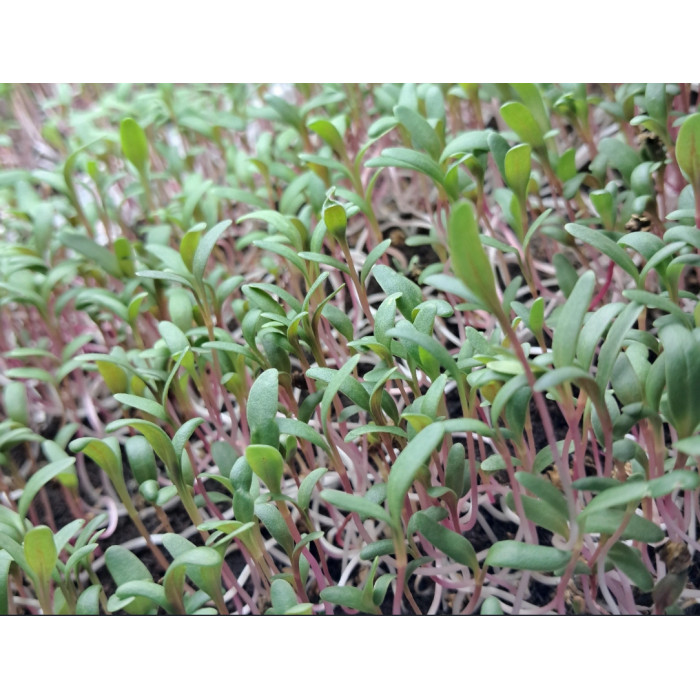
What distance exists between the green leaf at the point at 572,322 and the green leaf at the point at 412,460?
0.13 m

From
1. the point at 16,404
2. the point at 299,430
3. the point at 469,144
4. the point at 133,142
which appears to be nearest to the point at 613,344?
the point at 299,430

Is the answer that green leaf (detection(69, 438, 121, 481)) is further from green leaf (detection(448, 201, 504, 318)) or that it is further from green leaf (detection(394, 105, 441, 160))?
green leaf (detection(394, 105, 441, 160))

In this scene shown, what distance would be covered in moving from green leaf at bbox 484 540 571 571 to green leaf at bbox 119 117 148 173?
1.04m

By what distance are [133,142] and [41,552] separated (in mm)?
844

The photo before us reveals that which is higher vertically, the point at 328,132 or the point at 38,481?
the point at 328,132

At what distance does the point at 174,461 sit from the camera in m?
0.84

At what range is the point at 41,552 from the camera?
0.76m

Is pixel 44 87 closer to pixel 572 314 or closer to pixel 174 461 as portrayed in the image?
pixel 174 461

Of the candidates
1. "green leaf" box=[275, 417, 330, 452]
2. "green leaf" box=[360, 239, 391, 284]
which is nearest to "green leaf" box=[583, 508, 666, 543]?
"green leaf" box=[275, 417, 330, 452]

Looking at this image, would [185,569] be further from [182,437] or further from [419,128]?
[419,128]

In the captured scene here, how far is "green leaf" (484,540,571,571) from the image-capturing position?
67 centimetres

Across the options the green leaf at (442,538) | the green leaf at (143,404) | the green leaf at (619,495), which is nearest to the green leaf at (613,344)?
the green leaf at (619,495)

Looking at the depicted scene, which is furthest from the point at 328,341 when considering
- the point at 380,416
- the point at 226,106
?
the point at 226,106
